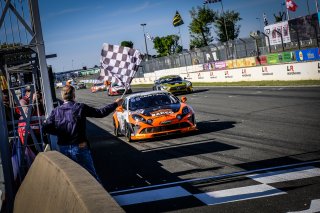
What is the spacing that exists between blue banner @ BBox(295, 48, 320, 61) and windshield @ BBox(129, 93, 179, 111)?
20634 millimetres

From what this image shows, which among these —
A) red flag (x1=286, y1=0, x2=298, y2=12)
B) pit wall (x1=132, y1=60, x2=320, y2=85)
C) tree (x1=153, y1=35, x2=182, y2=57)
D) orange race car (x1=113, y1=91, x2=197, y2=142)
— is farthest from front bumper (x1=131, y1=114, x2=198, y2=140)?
tree (x1=153, y1=35, x2=182, y2=57)

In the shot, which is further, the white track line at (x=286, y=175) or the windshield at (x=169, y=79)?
the windshield at (x=169, y=79)

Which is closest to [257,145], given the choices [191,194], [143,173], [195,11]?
[143,173]

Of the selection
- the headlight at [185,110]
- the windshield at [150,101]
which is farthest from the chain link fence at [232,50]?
the headlight at [185,110]

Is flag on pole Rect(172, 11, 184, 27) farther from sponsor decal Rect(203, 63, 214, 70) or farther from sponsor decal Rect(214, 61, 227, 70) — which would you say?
sponsor decal Rect(214, 61, 227, 70)

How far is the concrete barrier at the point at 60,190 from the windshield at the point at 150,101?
6.12 meters

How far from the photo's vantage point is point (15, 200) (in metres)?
6.71

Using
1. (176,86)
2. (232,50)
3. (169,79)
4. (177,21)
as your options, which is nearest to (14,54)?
(176,86)

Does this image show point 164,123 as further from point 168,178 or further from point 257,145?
point 168,178

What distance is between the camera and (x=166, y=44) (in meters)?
95.1

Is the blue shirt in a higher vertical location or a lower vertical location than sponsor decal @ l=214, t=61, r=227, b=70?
lower

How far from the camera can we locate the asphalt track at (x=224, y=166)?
5.48 meters

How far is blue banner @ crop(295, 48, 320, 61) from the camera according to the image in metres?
31.0

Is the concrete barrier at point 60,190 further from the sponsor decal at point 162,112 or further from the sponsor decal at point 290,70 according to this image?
the sponsor decal at point 290,70
